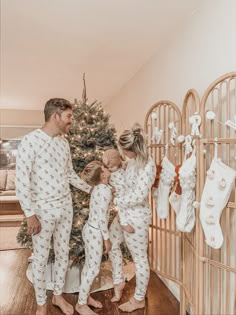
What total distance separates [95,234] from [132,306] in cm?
68

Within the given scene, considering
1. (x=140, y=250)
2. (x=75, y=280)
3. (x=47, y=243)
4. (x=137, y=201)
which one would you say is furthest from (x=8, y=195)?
(x=137, y=201)

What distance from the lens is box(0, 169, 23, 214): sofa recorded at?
577 centimetres

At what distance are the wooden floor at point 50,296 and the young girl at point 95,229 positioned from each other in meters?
0.21

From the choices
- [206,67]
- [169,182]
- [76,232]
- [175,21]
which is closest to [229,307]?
[169,182]

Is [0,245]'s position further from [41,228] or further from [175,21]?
[175,21]

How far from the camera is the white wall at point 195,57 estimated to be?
6.00 feet

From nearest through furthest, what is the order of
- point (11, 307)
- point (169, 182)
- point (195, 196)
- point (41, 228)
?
point (195, 196) → point (41, 228) → point (169, 182) → point (11, 307)

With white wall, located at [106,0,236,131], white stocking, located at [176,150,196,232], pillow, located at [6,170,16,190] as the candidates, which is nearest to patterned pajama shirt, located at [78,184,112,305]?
white stocking, located at [176,150,196,232]

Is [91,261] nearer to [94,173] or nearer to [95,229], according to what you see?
[95,229]

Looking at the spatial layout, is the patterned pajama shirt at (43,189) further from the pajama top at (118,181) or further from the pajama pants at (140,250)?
the pajama pants at (140,250)

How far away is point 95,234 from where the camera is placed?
2254 mm

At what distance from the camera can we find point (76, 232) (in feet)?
8.68

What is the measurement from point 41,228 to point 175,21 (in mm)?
2100

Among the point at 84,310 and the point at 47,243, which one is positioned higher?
the point at 47,243
